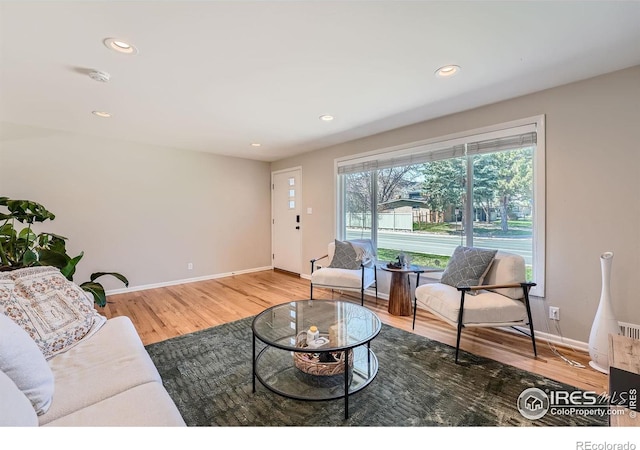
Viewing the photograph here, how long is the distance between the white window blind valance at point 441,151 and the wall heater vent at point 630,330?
164cm

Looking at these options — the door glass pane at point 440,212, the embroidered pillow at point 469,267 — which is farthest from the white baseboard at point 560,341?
the door glass pane at point 440,212

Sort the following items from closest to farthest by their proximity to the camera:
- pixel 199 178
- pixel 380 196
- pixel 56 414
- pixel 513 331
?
pixel 56 414 < pixel 513 331 < pixel 380 196 < pixel 199 178

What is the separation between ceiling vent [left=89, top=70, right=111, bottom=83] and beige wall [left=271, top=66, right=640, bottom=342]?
354cm

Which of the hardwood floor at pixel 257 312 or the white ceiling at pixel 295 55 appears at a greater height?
the white ceiling at pixel 295 55

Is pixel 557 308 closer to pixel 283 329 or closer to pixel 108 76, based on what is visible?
pixel 283 329

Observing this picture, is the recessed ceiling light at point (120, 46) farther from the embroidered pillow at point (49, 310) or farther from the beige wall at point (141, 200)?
the beige wall at point (141, 200)

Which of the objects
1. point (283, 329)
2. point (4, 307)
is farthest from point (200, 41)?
point (283, 329)

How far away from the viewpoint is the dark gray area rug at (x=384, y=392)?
1568 mm

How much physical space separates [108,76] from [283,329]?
243 centimetres

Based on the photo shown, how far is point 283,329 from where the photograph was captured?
206 cm

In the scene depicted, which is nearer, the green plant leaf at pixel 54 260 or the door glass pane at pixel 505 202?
the green plant leaf at pixel 54 260

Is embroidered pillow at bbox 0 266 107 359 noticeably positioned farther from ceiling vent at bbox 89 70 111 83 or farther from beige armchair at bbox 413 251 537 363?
beige armchair at bbox 413 251 537 363

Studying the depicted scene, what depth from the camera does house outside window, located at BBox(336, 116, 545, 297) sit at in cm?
266

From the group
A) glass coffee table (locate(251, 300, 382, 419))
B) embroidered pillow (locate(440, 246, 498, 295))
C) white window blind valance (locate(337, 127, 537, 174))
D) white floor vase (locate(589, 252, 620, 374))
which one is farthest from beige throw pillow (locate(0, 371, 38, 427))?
white window blind valance (locate(337, 127, 537, 174))
